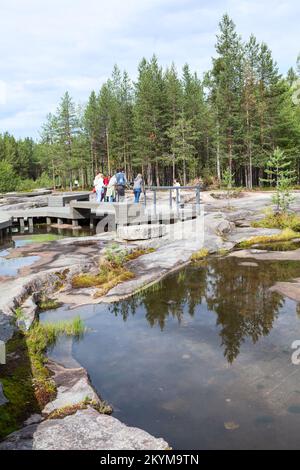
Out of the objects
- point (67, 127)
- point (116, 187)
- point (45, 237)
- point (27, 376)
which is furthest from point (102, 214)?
point (67, 127)

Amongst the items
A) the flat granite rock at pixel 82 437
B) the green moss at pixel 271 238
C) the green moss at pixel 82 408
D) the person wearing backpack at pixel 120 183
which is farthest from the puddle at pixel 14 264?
the person wearing backpack at pixel 120 183

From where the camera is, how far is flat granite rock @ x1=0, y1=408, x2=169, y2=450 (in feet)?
12.2

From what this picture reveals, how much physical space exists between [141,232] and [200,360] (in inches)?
350

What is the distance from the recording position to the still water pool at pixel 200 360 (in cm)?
422

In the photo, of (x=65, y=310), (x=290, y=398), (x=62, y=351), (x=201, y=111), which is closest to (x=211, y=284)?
(x=65, y=310)

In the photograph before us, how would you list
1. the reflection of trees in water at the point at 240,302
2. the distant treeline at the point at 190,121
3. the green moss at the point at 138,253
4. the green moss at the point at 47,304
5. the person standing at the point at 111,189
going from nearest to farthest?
the reflection of trees in water at the point at 240,302 < the green moss at the point at 47,304 < the green moss at the point at 138,253 < the person standing at the point at 111,189 < the distant treeline at the point at 190,121

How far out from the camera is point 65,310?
26.3ft

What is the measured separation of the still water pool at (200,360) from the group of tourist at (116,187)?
1086 cm

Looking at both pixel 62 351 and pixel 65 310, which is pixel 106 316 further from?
pixel 62 351

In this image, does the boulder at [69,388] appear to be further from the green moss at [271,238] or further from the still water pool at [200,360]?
the green moss at [271,238]

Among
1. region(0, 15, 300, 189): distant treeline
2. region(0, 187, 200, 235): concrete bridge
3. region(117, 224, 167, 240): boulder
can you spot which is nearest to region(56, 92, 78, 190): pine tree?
region(0, 15, 300, 189): distant treeline

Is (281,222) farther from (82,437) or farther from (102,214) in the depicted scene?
(82,437)

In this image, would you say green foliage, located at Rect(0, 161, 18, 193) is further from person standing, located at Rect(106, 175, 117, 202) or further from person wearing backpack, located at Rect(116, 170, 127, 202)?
person wearing backpack, located at Rect(116, 170, 127, 202)

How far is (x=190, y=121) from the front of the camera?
4397 centimetres
